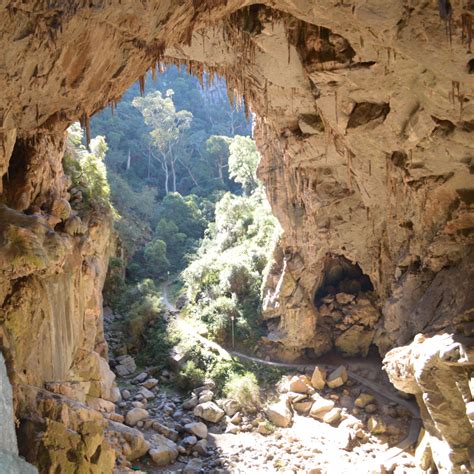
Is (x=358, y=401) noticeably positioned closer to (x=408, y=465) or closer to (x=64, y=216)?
(x=408, y=465)

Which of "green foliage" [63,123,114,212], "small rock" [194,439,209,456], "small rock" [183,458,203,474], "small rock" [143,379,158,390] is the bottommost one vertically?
"small rock" [183,458,203,474]

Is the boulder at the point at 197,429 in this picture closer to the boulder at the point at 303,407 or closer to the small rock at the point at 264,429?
the small rock at the point at 264,429

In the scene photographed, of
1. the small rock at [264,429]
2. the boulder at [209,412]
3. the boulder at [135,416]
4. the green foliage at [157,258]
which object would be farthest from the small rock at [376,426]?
the green foliage at [157,258]

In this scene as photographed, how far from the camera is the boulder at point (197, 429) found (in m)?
12.6

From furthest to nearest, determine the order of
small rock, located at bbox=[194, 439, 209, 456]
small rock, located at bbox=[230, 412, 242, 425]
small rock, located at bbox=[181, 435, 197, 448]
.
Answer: small rock, located at bbox=[230, 412, 242, 425] → small rock, located at bbox=[181, 435, 197, 448] → small rock, located at bbox=[194, 439, 209, 456]

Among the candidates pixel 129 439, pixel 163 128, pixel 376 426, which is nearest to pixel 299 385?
pixel 376 426

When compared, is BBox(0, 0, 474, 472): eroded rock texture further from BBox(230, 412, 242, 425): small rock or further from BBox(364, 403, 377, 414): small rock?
BBox(230, 412, 242, 425): small rock

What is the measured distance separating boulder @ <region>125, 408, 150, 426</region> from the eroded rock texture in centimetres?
172

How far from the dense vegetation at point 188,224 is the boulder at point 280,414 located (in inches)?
33.6

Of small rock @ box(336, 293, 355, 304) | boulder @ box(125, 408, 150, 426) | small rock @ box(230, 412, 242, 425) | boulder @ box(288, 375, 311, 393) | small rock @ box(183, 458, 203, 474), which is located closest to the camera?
small rock @ box(183, 458, 203, 474)

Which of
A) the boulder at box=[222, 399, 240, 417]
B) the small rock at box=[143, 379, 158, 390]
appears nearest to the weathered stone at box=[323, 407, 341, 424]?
the boulder at box=[222, 399, 240, 417]

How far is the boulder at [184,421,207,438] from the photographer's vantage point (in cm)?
1259

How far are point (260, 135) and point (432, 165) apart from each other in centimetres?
693

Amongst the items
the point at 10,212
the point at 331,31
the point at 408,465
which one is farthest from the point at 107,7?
the point at 408,465
